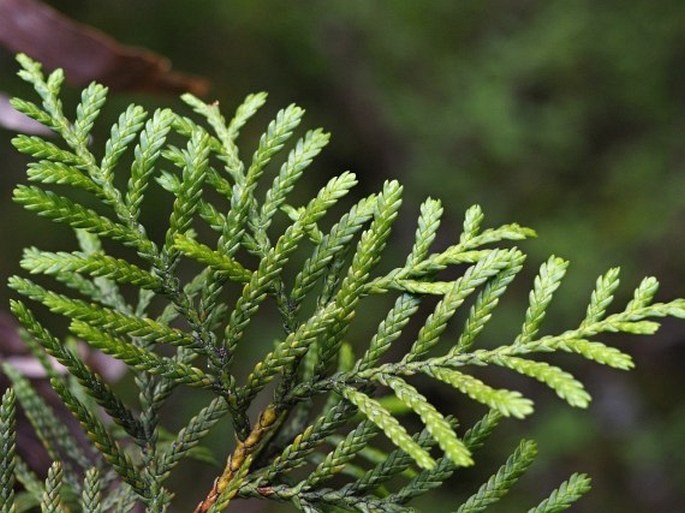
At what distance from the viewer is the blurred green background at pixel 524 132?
2.88m

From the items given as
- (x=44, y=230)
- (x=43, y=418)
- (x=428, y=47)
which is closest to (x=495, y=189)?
(x=428, y=47)

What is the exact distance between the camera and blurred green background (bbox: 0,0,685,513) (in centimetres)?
288

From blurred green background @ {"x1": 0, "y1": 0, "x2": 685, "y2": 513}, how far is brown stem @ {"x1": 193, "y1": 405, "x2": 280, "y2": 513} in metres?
2.26

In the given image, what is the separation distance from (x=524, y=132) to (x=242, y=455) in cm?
264

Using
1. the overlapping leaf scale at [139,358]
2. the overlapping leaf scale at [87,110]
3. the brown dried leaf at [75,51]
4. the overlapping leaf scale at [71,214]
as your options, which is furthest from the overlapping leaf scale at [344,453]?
the brown dried leaf at [75,51]

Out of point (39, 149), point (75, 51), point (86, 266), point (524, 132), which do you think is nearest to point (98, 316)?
point (86, 266)

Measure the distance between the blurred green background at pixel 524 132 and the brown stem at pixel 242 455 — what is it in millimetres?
2263

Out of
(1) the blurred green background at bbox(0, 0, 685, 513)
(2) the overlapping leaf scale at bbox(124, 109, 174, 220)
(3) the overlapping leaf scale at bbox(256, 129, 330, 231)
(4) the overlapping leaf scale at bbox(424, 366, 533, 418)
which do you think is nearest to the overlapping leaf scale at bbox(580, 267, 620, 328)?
(4) the overlapping leaf scale at bbox(424, 366, 533, 418)

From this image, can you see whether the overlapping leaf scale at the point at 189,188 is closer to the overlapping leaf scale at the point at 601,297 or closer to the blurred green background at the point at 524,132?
the overlapping leaf scale at the point at 601,297

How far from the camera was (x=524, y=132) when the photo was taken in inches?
121

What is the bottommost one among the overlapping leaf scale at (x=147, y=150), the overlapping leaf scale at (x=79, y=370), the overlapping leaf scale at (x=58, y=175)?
the overlapping leaf scale at (x=79, y=370)

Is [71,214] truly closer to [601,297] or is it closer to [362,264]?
[362,264]

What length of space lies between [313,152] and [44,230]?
2.35 m

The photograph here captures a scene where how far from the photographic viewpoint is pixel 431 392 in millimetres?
3133
